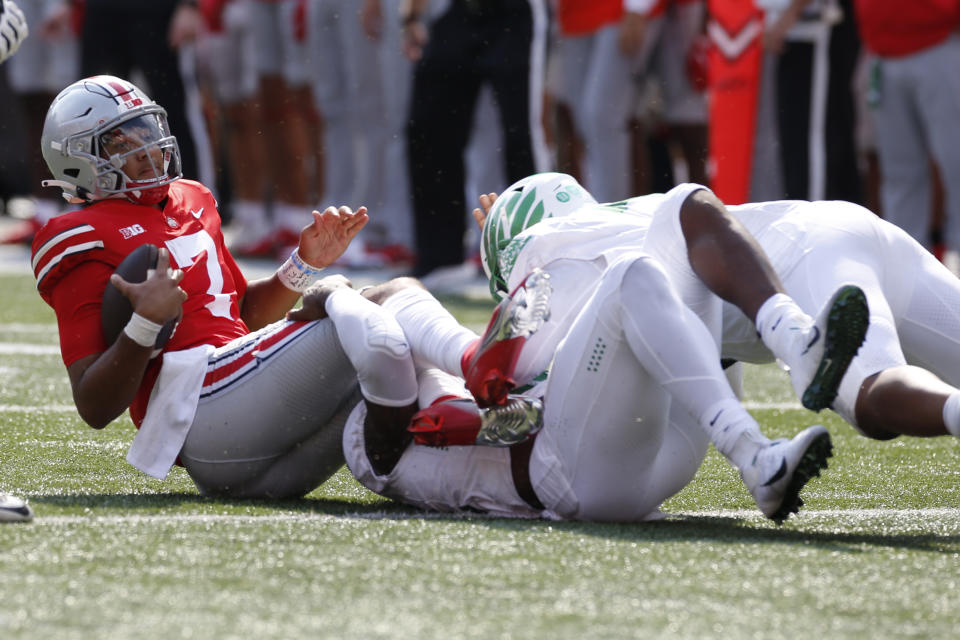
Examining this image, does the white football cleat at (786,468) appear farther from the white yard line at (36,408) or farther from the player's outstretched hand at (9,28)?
the white yard line at (36,408)

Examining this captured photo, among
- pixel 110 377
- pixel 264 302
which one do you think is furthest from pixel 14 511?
pixel 264 302

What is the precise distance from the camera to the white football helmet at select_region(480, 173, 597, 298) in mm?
3730

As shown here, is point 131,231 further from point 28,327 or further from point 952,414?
point 28,327

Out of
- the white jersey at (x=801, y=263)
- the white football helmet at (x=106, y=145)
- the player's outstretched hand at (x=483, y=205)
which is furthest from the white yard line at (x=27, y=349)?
the white jersey at (x=801, y=263)

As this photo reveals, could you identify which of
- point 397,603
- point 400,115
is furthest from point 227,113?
point 397,603

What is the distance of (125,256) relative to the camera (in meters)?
3.63

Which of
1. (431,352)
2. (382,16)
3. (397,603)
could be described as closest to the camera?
(397,603)

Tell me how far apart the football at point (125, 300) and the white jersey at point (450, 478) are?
53 cm

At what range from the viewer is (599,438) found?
325 centimetres

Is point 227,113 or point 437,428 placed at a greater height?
point 437,428

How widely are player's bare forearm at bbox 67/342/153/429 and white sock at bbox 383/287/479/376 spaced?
0.58 meters

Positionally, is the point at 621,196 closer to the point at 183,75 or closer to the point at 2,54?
the point at 183,75

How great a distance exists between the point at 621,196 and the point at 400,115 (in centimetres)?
174

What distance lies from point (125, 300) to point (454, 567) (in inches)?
42.1
